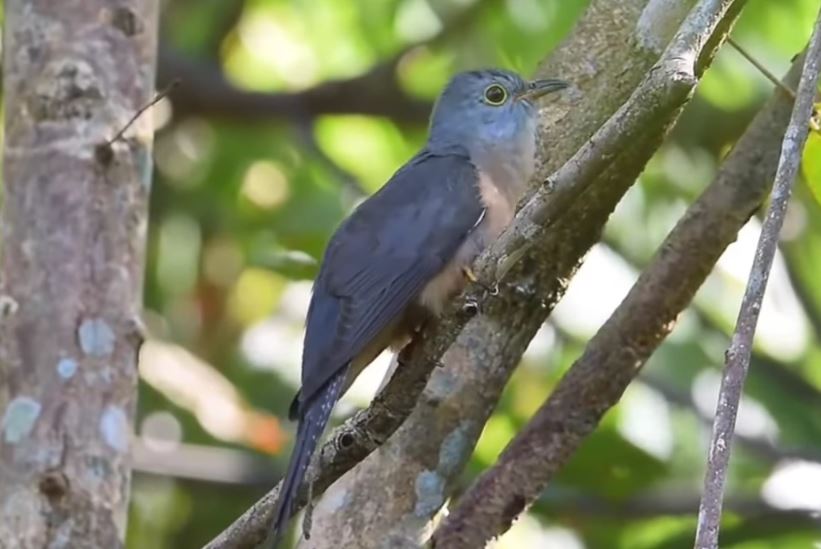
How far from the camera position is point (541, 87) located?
4.72m

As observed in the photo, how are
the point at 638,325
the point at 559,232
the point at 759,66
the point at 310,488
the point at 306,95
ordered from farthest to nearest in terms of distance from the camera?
the point at 306,95
the point at 638,325
the point at 559,232
the point at 759,66
the point at 310,488

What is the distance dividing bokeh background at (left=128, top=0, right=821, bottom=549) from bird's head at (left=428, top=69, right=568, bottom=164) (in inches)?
22.1

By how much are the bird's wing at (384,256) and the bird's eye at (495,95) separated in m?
0.44


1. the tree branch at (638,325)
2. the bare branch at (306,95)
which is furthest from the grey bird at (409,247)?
the bare branch at (306,95)

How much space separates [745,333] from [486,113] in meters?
2.42

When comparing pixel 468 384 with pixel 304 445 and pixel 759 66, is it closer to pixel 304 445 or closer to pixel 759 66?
pixel 304 445

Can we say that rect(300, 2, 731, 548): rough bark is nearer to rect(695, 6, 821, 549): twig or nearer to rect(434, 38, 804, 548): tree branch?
rect(434, 38, 804, 548): tree branch

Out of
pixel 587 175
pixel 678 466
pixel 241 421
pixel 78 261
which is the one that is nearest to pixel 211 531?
pixel 241 421

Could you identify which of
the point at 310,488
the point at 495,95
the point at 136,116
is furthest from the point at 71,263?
the point at 495,95

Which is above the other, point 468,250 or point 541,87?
point 541,87

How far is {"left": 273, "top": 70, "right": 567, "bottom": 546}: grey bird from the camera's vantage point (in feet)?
13.7

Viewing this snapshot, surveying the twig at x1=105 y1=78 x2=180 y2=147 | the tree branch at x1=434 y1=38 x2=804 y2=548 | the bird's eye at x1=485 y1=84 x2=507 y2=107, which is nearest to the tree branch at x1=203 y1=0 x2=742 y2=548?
the tree branch at x1=434 y1=38 x2=804 y2=548

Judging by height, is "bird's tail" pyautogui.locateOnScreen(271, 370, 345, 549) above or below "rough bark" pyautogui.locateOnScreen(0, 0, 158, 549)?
below

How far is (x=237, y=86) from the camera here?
22.7 ft
